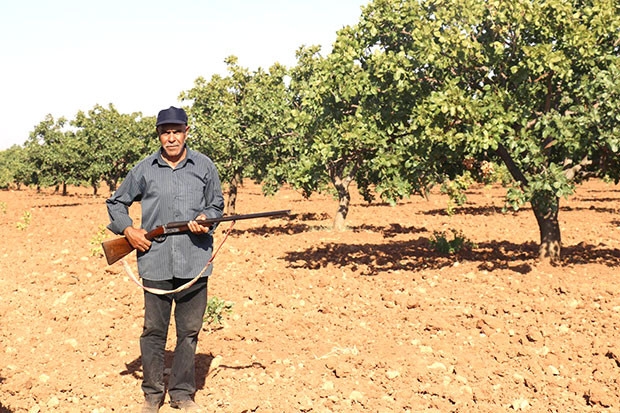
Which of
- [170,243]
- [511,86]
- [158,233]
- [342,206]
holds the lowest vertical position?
[342,206]

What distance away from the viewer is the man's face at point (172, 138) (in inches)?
215

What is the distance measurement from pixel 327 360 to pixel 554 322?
3.32 meters

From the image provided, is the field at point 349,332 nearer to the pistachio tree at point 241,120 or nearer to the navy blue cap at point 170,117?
the navy blue cap at point 170,117

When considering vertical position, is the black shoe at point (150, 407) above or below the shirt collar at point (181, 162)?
below

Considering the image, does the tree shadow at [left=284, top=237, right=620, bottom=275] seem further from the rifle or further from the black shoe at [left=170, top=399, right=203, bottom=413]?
the rifle

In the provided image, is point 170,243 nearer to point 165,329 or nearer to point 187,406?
point 165,329

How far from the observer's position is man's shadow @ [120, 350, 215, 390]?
666 centimetres

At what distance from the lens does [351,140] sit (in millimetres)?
12570

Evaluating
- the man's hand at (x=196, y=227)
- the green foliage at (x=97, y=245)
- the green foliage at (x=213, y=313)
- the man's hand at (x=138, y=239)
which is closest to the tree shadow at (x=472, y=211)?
the green foliage at (x=97, y=245)

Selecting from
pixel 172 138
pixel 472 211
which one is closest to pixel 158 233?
pixel 172 138

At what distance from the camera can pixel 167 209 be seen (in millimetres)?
5531

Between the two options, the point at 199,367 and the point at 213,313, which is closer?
the point at 199,367

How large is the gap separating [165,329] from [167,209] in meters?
1.15

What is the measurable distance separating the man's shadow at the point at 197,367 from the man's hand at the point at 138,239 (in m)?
1.86
